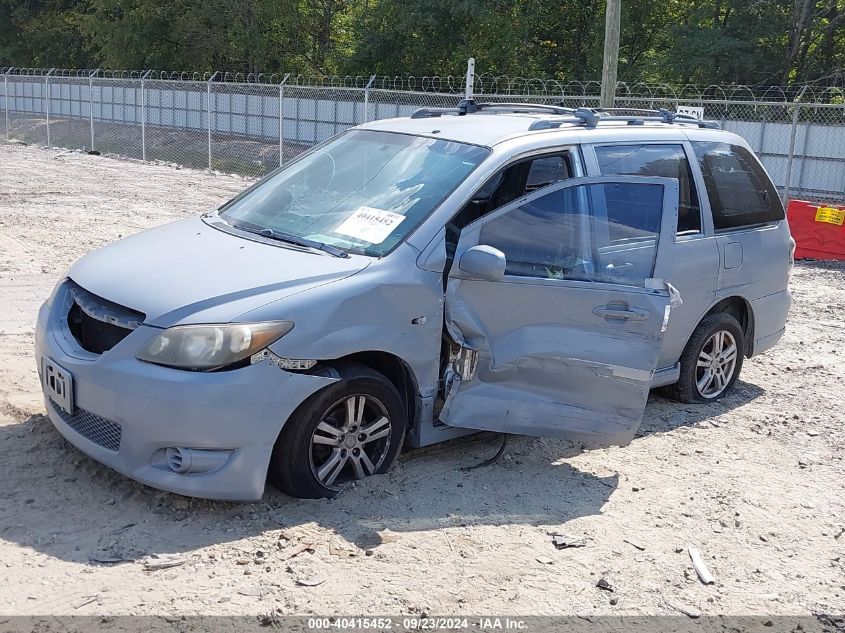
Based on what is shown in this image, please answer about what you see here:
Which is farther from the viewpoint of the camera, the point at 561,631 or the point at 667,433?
the point at 667,433

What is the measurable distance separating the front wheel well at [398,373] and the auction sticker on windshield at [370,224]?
57 cm

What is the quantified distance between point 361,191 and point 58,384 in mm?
1829

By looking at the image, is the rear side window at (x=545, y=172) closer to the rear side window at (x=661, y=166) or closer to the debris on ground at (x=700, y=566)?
the rear side window at (x=661, y=166)

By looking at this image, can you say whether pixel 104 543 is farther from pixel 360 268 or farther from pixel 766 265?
pixel 766 265

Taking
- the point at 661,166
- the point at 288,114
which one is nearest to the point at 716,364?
the point at 661,166

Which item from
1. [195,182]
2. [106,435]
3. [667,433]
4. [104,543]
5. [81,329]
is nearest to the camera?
[104,543]

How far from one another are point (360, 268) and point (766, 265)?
3469 mm

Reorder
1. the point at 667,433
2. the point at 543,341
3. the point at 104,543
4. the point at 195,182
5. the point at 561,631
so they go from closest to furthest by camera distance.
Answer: the point at 561,631
the point at 104,543
the point at 543,341
the point at 667,433
the point at 195,182

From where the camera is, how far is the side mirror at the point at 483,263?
4574 mm

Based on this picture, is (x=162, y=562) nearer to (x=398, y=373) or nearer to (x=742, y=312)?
(x=398, y=373)

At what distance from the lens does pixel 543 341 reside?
491cm

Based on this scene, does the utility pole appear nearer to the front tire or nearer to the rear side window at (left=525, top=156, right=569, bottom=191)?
the rear side window at (left=525, top=156, right=569, bottom=191)

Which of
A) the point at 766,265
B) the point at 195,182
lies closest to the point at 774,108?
the point at 195,182

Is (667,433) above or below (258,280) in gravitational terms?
below
